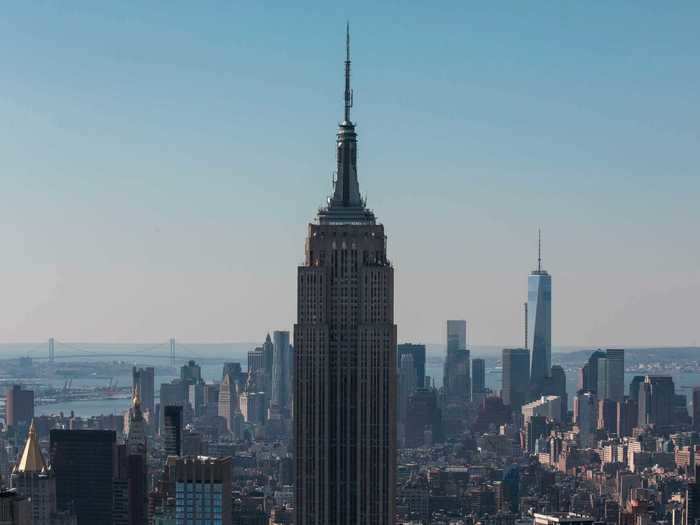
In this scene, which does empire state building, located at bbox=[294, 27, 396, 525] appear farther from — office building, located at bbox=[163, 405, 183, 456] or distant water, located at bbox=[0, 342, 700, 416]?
distant water, located at bbox=[0, 342, 700, 416]

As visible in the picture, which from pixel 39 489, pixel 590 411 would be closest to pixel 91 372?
pixel 590 411

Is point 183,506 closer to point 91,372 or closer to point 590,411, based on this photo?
point 590,411

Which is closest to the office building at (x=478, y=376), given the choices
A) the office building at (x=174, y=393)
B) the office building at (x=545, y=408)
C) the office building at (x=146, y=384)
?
the office building at (x=545, y=408)

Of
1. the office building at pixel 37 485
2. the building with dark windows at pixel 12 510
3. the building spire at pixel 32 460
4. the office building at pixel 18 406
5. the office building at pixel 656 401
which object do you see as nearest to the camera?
the building with dark windows at pixel 12 510

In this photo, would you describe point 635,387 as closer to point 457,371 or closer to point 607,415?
point 607,415

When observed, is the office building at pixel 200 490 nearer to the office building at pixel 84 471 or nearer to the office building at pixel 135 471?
the office building at pixel 135 471

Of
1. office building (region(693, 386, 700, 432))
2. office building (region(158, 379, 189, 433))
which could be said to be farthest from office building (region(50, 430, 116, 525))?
office building (region(693, 386, 700, 432))

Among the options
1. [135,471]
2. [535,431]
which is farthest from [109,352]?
[135,471]
